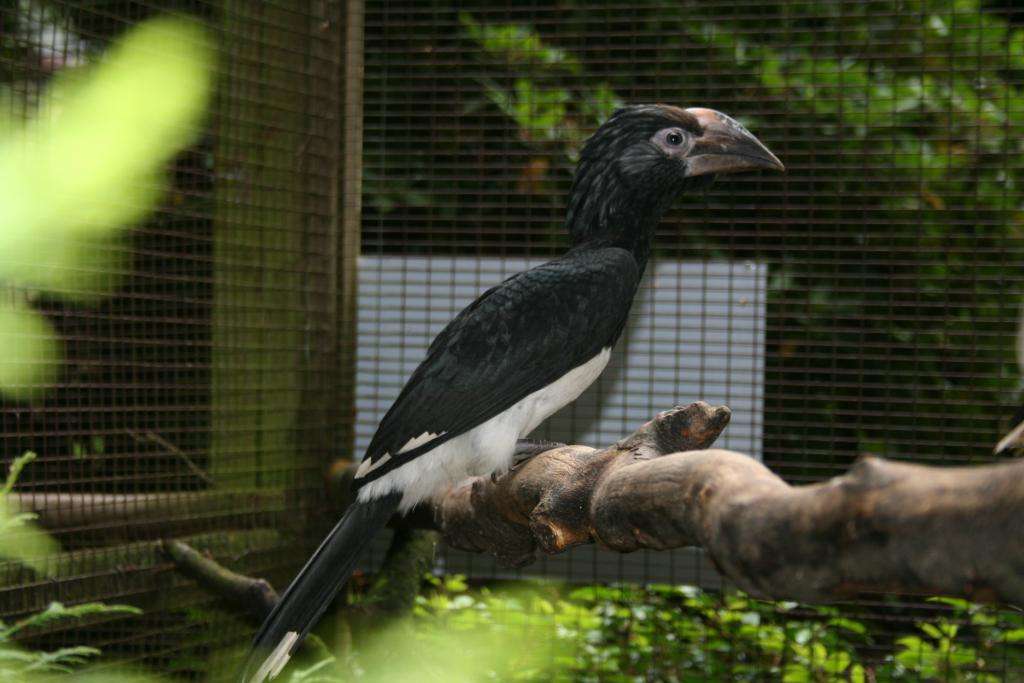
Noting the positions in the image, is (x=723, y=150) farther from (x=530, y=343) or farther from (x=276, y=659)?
(x=276, y=659)

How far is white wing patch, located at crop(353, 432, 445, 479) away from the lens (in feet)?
6.93

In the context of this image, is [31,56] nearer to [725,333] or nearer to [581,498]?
[581,498]

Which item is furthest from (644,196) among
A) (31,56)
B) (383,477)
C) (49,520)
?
(49,520)

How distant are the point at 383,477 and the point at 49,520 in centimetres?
73

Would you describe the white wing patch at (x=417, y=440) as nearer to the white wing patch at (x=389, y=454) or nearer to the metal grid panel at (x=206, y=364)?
the white wing patch at (x=389, y=454)

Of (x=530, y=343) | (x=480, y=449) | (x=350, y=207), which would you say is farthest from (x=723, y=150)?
(x=350, y=207)

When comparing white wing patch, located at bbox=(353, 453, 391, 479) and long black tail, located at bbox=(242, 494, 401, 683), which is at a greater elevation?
white wing patch, located at bbox=(353, 453, 391, 479)

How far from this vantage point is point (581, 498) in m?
1.50

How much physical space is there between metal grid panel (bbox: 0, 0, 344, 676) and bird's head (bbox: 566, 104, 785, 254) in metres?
0.96

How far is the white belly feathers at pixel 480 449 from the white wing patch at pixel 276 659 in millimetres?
356

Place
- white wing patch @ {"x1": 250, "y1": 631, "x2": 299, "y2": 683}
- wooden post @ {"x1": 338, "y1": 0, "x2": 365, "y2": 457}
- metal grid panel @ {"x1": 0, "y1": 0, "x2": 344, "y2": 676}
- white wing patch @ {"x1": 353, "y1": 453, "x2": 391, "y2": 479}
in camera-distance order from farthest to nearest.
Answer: wooden post @ {"x1": 338, "y1": 0, "x2": 365, "y2": 457}
metal grid panel @ {"x1": 0, "y1": 0, "x2": 344, "y2": 676}
white wing patch @ {"x1": 353, "y1": 453, "x2": 391, "y2": 479}
white wing patch @ {"x1": 250, "y1": 631, "x2": 299, "y2": 683}

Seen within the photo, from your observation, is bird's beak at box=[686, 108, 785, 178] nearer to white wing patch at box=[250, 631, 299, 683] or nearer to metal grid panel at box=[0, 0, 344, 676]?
metal grid panel at box=[0, 0, 344, 676]

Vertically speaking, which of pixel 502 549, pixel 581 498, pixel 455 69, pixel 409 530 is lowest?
pixel 409 530

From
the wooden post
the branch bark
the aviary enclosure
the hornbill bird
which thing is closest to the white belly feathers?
the hornbill bird
